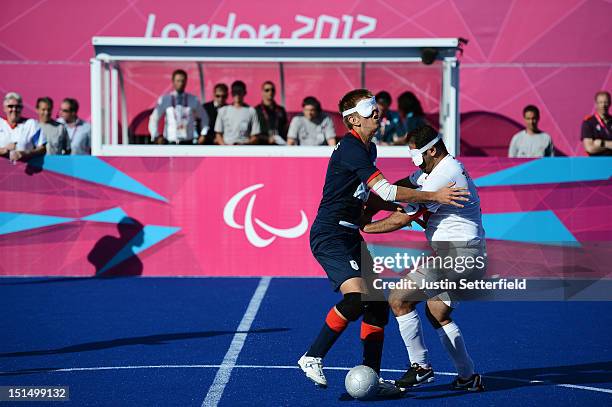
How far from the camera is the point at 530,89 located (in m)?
18.9

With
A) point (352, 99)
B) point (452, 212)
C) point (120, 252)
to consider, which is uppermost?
point (352, 99)

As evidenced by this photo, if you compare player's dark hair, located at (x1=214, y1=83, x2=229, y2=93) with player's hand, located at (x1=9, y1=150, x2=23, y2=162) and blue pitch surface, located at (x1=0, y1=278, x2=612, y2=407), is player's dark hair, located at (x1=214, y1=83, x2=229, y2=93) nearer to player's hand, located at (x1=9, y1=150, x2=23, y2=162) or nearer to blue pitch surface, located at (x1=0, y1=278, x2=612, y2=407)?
player's hand, located at (x1=9, y1=150, x2=23, y2=162)

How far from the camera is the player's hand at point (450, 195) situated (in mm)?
7305

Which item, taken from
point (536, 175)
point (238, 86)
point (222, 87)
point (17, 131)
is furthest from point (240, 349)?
point (222, 87)

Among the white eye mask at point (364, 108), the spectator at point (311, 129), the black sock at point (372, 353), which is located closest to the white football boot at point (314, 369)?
the black sock at point (372, 353)

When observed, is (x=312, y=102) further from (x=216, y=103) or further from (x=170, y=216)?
(x=170, y=216)

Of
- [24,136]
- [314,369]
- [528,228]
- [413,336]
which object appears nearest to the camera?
[314,369]

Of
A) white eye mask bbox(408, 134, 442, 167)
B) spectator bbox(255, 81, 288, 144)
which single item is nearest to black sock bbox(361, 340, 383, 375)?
white eye mask bbox(408, 134, 442, 167)

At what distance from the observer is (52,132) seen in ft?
49.7

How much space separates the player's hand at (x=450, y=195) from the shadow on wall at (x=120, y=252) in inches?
299

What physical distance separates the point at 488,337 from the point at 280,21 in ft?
34.7

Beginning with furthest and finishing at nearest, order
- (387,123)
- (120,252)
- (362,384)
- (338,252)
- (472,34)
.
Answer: (472,34) → (387,123) → (120,252) → (338,252) → (362,384)

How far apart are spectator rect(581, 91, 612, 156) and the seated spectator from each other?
276cm

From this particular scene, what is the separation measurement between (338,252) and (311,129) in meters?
7.96
